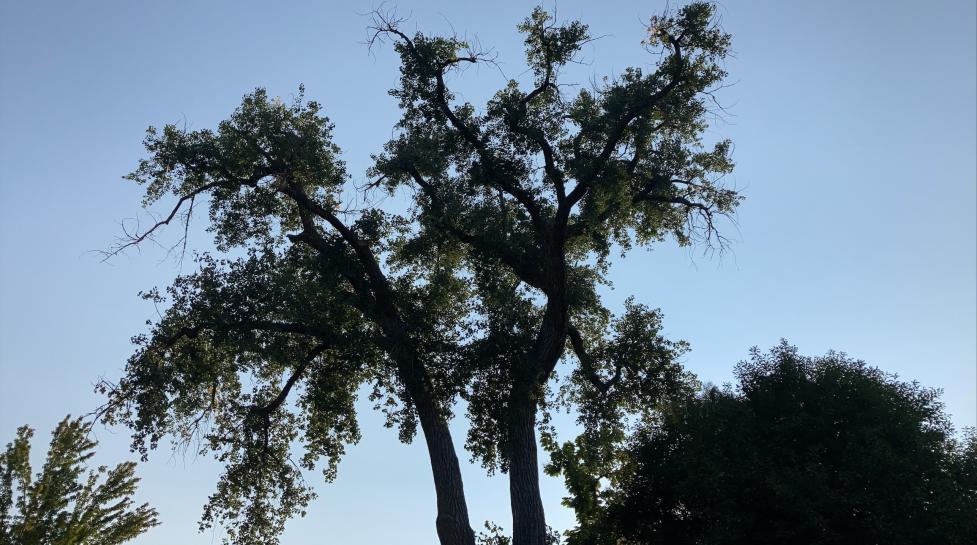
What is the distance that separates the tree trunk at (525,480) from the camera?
18.5 meters

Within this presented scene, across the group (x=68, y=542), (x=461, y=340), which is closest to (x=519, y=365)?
(x=461, y=340)

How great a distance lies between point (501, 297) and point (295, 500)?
9170 millimetres

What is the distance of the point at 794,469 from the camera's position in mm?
17781

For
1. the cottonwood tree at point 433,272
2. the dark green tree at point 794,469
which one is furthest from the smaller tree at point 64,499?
the dark green tree at point 794,469

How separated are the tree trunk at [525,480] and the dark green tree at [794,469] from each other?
→ 11.6 feet

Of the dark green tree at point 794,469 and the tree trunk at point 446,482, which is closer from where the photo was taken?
the dark green tree at point 794,469

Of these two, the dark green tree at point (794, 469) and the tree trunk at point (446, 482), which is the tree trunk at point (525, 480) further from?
the dark green tree at point (794, 469)

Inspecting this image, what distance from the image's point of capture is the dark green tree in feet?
54.4

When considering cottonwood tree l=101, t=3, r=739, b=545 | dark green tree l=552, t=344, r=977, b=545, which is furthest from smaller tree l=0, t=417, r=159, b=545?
dark green tree l=552, t=344, r=977, b=545

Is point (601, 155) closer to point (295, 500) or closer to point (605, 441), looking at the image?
point (605, 441)

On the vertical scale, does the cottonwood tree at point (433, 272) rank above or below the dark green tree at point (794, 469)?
above

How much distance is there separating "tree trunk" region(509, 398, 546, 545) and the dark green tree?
3541 millimetres

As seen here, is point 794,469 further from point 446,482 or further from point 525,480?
point 446,482

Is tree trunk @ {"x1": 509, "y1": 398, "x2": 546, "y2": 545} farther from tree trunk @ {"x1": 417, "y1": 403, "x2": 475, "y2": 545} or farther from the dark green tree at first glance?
the dark green tree
